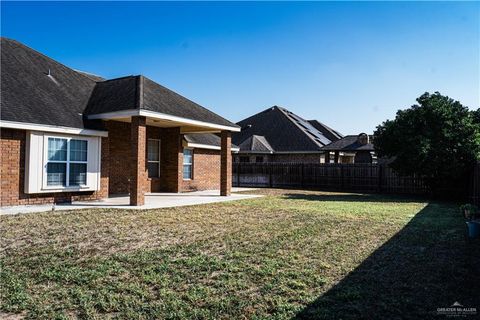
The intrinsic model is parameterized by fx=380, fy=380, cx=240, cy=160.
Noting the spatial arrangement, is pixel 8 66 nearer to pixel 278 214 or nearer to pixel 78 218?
pixel 78 218

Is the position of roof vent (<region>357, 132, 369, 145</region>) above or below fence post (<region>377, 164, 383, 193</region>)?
above

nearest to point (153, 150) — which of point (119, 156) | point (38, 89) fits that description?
point (119, 156)

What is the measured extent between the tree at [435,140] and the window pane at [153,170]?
11290mm

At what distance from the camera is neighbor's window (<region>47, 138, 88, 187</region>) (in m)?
12.2

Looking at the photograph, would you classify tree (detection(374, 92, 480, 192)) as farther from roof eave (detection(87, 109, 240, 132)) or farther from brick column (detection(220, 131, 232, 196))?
roof eave (detection(87, 109, 240, 132))

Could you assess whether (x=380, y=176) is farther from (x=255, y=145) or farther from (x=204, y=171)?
(x=255, y=145)

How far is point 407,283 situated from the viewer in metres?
5.18

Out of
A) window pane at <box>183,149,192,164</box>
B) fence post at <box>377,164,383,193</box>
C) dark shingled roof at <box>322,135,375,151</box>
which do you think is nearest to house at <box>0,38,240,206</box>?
window pane at <box>183,149,192,164</box>

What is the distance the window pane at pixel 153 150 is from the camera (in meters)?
17.9

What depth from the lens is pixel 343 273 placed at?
5.62 meters

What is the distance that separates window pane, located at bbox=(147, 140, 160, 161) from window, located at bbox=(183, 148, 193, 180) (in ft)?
5.32

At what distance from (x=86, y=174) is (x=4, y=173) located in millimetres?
2625

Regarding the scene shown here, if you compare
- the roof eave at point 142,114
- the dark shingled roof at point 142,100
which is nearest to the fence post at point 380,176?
A: the dark shingled roof at point 142,100

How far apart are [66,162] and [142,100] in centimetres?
325
